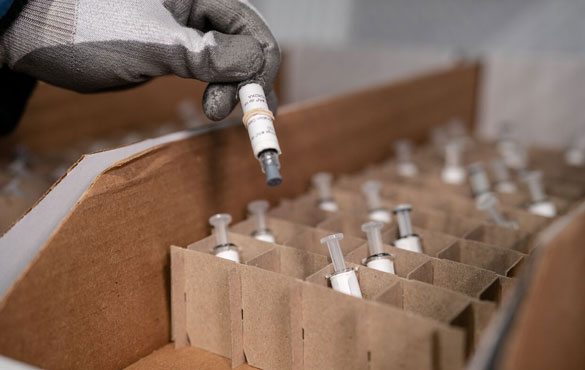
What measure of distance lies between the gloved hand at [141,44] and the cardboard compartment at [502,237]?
1.49 feet

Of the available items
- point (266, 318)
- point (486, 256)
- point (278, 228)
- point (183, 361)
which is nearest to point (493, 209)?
point (486, 256)

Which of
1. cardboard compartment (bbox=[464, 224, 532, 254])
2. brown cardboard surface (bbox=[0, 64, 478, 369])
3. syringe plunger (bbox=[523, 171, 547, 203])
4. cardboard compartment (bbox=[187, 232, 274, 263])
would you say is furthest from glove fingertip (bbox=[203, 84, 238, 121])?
syringe plunger (bbox=[523, 171, 547, 203])

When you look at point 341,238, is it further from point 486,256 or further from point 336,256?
point 486,256

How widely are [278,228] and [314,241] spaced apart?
8 centimetres

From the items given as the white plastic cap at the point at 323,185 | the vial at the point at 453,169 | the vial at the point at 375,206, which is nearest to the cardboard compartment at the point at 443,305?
the vial at the point at 375,206

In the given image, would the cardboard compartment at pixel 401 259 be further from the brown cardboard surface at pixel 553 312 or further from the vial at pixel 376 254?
the brown cardboard surface at pixel 553 312

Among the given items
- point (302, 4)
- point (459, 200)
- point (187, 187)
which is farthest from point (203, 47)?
point (302, 4)

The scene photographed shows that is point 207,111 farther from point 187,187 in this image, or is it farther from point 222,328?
point 222,328

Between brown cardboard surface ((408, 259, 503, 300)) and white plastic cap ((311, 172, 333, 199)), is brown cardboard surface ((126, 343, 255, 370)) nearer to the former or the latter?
brown cardboard surface ((408, 259, 503, 300))

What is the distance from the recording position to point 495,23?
2.55m

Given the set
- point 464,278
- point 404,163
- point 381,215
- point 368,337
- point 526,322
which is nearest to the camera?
point 526,322

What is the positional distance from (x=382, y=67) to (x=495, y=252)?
1481 millimetres

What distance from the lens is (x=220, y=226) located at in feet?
3.21

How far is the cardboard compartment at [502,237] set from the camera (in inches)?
40.3
